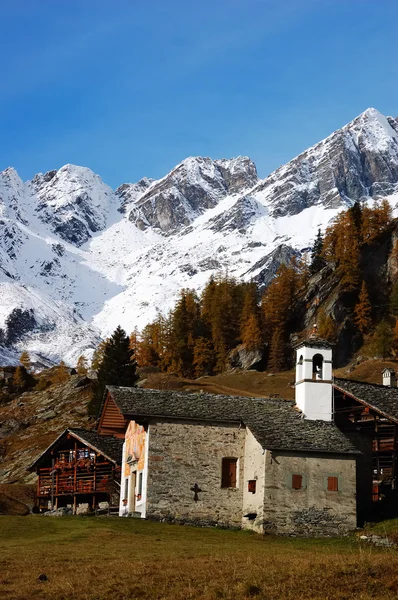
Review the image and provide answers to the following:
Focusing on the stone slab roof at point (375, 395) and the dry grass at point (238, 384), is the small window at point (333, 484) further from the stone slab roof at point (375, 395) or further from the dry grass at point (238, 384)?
the dry grass at point (238, 384)

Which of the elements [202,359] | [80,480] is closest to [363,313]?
[202,359]

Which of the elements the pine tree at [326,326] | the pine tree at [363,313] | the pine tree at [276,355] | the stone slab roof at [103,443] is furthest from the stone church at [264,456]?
the pine tree at [363,313]

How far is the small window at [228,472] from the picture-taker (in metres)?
44.9

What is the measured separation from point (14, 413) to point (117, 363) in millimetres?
25736

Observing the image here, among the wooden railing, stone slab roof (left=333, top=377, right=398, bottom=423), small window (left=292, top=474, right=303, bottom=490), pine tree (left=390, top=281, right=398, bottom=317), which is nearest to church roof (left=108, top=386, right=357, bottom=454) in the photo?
small window (left=292, top=474, right=303, bottom=490)

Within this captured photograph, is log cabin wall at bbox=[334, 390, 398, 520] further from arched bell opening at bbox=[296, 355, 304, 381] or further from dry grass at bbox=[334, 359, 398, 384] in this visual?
dry grass at bbox=[334, 359, 398, 384]

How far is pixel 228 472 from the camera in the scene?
1777 inches

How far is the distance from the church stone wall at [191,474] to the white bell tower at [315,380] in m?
4.26

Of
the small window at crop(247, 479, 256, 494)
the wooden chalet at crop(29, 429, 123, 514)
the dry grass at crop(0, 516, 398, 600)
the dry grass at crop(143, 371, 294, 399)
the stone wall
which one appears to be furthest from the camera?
the dry grass at crop(143, 371, 294, 399)

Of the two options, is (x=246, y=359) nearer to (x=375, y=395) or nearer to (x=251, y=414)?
(x=375, y=395)

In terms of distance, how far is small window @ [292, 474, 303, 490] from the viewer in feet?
139

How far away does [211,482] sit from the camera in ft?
146

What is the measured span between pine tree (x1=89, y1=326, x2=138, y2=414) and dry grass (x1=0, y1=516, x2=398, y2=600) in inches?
2151

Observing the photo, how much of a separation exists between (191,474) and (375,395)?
1252cm
